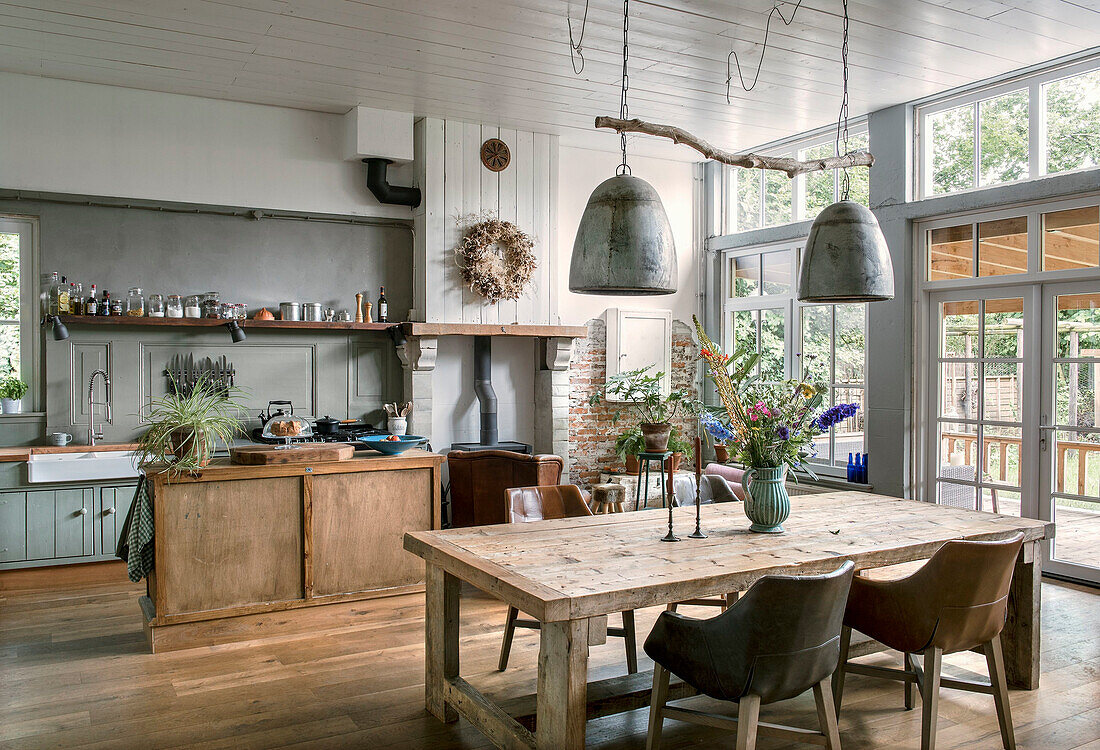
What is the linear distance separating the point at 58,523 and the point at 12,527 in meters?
0.27

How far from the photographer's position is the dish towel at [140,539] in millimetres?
4473

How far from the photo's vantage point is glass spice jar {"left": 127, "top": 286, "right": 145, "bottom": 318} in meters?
6.30

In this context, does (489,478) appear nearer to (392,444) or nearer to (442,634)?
(392,444)

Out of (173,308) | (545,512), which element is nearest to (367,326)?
(173,308)

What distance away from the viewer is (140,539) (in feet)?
14.7

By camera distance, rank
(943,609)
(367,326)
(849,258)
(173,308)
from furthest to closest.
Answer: (367,326), (173,308), (849,258), (943,609)

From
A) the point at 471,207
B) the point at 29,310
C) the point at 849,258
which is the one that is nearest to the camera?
the point at 849,258

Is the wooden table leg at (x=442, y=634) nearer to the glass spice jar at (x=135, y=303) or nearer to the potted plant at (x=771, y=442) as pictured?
the potted plant at (x=771, y=442)

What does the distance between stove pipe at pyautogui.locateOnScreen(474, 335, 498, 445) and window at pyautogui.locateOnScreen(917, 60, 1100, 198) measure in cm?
382

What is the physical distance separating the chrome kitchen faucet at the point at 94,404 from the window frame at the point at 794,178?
17.9 ft

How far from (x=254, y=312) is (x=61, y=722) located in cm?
388

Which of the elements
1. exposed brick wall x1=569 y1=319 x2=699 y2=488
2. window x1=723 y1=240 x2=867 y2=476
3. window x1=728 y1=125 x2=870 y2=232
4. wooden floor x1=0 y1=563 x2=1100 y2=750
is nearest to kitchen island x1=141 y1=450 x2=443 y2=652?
wooden floor x1=0 y1=563 x2=1100 y2=750

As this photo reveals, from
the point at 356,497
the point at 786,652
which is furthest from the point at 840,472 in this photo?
the point at 786,652

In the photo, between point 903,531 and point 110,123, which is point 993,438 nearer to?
point 903,531
